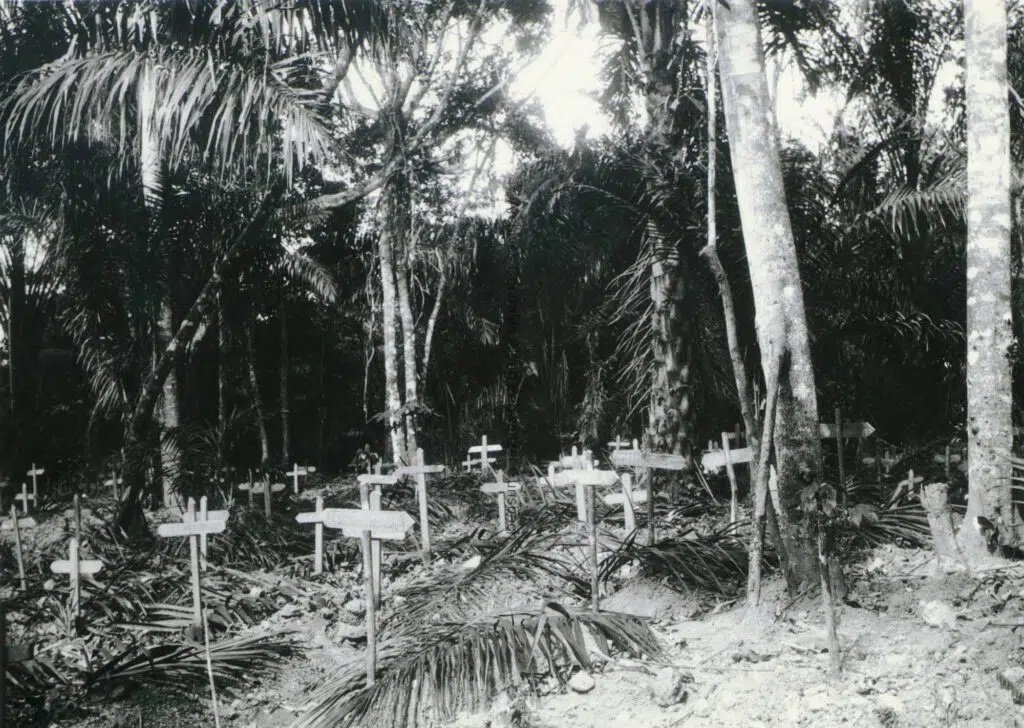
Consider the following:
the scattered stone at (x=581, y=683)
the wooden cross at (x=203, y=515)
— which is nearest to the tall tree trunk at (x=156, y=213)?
the wooden cross at (x=203, y=515)

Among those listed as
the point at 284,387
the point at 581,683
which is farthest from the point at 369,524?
the point at 284,387

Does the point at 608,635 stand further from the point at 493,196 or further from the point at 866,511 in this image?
the point at 493,196

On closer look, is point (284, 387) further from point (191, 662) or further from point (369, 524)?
point (369, 524)

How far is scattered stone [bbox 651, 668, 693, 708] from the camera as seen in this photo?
3707 mm

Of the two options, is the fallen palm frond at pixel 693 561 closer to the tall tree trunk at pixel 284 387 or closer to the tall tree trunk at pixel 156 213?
the tall tree trunk at pixel 156 213

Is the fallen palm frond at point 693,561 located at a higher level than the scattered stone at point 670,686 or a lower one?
higher

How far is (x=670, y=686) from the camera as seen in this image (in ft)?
12.4

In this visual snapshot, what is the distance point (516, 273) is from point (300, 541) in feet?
27.9

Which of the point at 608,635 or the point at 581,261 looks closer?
the point at 608,635

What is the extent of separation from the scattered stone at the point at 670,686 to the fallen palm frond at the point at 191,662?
2.82 m

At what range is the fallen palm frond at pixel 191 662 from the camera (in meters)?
5.02

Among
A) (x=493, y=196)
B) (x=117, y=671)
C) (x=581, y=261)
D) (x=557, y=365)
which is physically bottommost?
(x=117, y=671)

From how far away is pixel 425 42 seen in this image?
1447 cm

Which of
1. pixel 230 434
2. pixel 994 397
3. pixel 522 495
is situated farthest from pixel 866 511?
pixel 230 434
